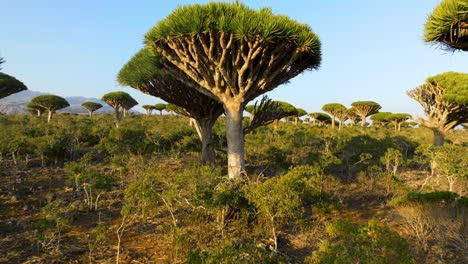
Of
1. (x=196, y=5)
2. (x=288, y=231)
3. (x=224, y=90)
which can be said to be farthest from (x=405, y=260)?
(x=196, y=5)

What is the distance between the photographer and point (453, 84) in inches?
508

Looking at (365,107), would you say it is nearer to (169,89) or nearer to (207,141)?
(207,141)

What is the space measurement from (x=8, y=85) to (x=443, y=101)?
35.2 metres

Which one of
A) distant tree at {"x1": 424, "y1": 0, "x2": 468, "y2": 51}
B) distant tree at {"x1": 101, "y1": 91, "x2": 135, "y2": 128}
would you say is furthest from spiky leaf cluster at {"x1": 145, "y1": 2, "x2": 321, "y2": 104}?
distant tree at {"x1": 101, "y1": 91, "x2": 135, "y2": 128}

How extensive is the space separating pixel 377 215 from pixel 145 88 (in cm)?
977

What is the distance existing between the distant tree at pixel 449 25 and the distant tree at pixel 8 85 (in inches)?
1224

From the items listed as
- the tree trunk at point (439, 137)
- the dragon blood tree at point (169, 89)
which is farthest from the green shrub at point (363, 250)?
the tree trunk at point (439, 137)

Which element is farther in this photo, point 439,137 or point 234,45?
point 439,137

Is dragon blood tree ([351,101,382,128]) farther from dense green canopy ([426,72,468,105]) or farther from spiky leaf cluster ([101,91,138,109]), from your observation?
spiky leaf cluster ([101,91,138,109])

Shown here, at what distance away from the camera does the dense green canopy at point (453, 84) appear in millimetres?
11859

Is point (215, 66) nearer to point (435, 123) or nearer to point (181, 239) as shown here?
point (181, 239)

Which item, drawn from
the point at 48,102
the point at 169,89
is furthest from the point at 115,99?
the point at 169,89

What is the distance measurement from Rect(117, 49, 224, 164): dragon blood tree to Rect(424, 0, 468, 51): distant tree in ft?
22.6

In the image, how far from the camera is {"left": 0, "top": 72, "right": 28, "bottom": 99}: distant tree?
71.0 feet
